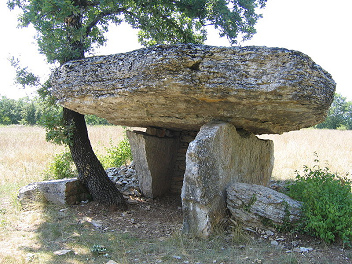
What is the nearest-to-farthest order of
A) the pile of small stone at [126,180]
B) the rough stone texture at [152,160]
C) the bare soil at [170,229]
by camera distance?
the bare soil at [170,229]
the rough stone texture at [152,160]
the pile of small stone at [126,180]

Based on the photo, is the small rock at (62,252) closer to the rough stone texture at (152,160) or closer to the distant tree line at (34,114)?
the rough stone texture at (152,160)

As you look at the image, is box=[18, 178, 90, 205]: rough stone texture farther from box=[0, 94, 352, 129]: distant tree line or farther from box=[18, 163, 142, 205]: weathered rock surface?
box=[0, 94, 352, 129]: distant tree line

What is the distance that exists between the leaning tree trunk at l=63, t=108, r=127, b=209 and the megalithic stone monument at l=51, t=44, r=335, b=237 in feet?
3.33

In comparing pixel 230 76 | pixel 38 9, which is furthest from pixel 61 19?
pixel 230 76

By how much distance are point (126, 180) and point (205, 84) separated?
181 inches

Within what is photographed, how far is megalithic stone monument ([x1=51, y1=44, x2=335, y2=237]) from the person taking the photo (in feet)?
15.4

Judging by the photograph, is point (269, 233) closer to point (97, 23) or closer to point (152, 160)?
point (152, 160)

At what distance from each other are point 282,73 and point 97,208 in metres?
4.74

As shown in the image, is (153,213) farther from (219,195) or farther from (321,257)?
(321,257)

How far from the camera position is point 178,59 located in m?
4.73

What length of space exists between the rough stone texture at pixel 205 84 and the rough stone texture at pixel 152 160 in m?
1.48

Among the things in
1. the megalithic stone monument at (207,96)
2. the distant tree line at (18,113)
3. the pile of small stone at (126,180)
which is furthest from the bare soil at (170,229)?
the distant tree line at (18,113)

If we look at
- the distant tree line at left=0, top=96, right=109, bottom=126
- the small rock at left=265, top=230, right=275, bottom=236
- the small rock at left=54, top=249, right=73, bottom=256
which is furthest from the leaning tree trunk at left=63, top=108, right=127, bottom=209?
the distant tree line at left=0, top=96, right=109, bottom=126

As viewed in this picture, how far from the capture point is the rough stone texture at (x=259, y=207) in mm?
4844
